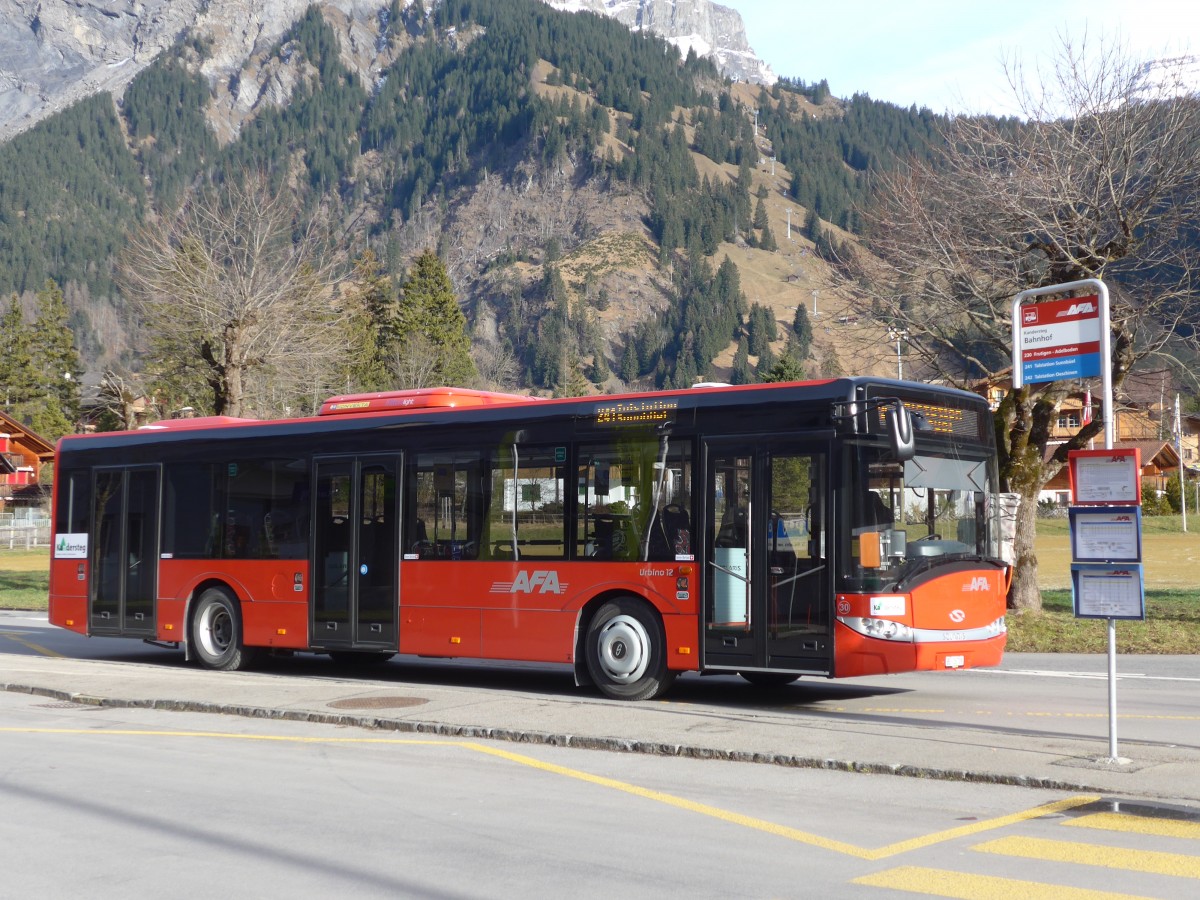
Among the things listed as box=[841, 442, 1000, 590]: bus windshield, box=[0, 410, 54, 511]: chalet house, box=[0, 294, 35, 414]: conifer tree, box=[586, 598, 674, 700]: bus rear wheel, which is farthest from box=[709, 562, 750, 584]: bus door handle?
box=[0, 294, 35, 414]: conifer tree

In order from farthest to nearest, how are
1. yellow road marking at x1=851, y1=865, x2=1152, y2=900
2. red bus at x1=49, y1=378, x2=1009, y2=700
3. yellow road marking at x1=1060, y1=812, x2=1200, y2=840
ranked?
red bus at x1=49, y1=378, x2=1009, y2=700 → yellow road marking at x1=1060, y1=812, x2=1200, y2=840 → yellow road marking at x1=851, y1=865, x2=1152, y2=900

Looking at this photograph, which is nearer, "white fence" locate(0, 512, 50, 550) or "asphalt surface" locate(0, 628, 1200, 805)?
"asphalt surface" locate(0, 628, 1200, 805)

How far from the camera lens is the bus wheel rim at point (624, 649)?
13203 millimetres

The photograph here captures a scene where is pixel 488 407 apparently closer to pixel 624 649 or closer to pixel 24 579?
pixel 624 649

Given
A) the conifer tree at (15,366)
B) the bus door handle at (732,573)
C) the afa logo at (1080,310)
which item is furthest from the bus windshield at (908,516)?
the conifer tree at (15,366)

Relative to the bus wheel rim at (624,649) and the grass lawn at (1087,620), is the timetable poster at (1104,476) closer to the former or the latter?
the bus wheel rim at (624,649)

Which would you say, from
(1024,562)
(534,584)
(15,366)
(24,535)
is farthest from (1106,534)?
(15,366)

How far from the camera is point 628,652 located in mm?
13273

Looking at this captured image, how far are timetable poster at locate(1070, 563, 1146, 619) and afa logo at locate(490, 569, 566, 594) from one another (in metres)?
5.73

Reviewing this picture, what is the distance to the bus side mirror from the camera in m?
11.5

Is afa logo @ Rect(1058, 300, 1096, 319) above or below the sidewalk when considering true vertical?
above

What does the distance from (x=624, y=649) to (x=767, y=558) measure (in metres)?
1.89

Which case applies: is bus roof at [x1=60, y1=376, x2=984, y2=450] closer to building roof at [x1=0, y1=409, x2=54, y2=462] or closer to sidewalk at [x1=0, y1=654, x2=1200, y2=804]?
sidewalk at [x1=0, y1=654, x2=1200, y2=804]

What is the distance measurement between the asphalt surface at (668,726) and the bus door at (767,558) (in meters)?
0.62
